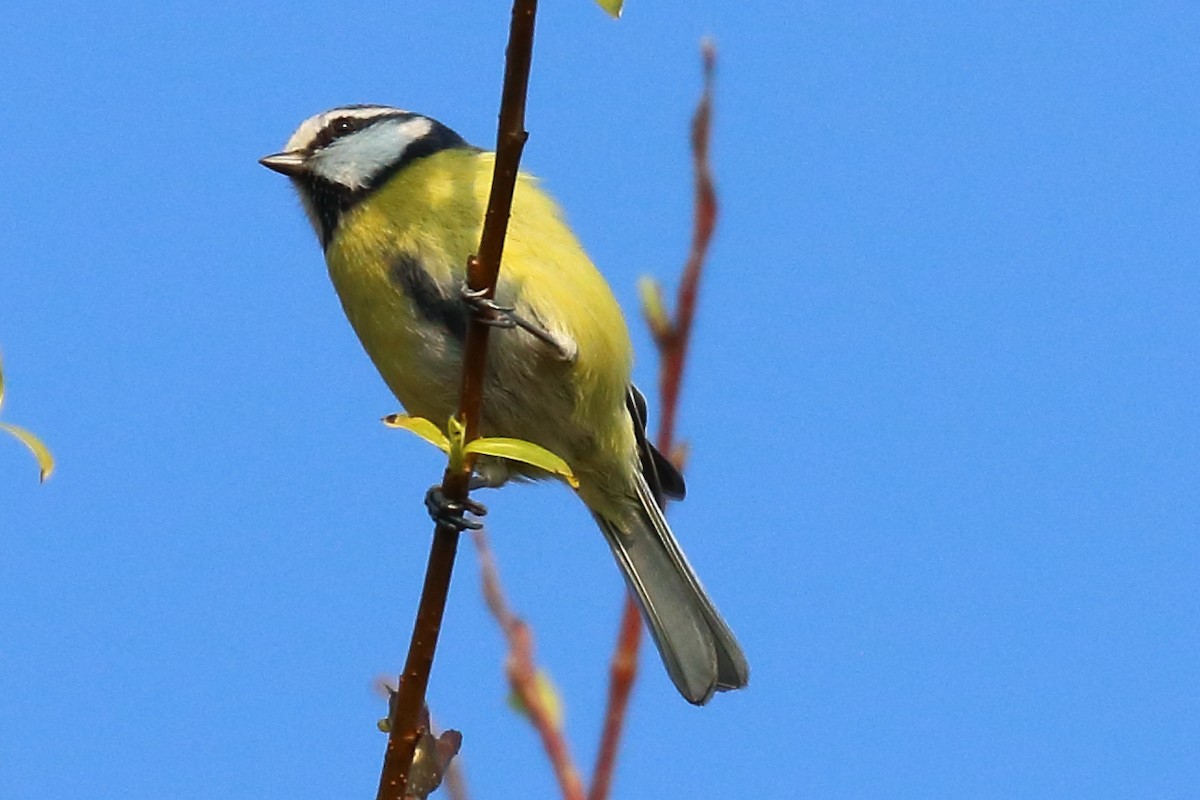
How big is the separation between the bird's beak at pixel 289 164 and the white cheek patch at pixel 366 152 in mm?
41

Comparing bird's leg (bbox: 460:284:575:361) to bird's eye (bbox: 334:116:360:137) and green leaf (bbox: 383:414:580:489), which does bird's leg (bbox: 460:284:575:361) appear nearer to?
green leaf (bbox: 383:414:580:489)

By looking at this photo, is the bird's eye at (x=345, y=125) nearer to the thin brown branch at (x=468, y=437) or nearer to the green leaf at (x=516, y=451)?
the thin brown branch at (x=468, y=437)

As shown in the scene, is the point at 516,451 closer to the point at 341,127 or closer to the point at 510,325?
the point at 510,325

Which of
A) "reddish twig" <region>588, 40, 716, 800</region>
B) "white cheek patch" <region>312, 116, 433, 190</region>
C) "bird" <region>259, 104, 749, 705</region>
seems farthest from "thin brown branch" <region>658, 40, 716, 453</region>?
"white cheek patch" <region>312, 116, 433, 190</region>

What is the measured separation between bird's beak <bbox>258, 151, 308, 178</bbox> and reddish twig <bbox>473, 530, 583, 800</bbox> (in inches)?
59.4

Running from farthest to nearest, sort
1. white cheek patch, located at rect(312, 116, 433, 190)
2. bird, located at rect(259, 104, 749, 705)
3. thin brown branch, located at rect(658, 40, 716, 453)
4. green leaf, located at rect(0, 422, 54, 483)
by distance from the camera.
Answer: white cheek patch, located at rect(312, 116, 433, 190)
bird, located at rect(259, 104, 749, 705)
thin brown branch, located at rect(658, 40, 716, 453)
green leaf, located at rect(0, 422, 54, 483)

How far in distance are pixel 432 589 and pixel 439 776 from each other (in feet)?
0.88

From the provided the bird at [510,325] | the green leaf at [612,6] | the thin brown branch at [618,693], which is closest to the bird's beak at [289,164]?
the bird at [510,325]

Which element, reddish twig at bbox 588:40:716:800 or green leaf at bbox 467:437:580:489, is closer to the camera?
green leaf at bbox 467:437:580:489

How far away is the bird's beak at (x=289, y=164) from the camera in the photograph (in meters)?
4.25

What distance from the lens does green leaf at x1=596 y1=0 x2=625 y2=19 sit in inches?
78.6

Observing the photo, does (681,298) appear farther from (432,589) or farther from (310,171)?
(310,171)

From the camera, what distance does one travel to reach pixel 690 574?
14.6 ft

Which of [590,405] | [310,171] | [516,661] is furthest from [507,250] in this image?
[516,661]
